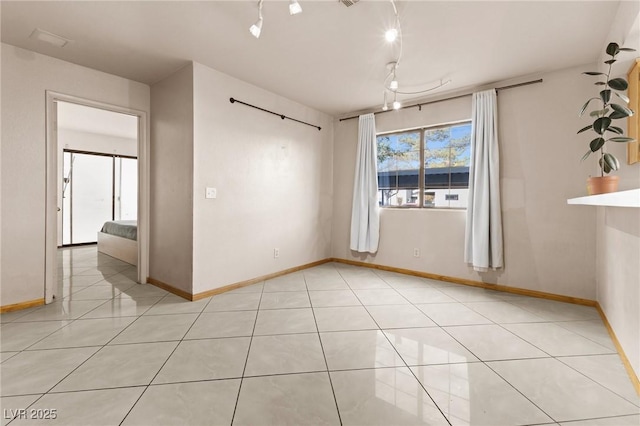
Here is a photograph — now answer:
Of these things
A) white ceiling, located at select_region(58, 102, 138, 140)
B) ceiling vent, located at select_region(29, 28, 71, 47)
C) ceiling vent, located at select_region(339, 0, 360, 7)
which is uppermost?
white ceiling, located at select_region(58, 102, 138, 140)

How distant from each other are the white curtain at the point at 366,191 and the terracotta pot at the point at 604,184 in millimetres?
2589

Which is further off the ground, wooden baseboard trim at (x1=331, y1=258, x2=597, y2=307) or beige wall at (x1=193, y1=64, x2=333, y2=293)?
beige wall at (x1=193, y1=64, x2=333, y2=293)

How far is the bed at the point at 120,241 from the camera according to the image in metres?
4.54

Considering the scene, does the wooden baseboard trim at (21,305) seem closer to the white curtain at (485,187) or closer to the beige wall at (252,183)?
the beige wall at (252,183)

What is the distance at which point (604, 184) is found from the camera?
190cm

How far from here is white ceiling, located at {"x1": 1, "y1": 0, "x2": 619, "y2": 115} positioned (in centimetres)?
207

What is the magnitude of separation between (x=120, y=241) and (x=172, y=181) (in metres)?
2.65

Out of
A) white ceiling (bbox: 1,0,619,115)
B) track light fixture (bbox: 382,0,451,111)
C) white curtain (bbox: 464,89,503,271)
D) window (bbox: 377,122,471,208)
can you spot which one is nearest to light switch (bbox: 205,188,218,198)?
white ceiling (bbox: 1,0,619,115)

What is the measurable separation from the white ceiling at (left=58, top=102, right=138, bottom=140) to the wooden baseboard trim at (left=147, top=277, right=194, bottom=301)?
3.04 meters

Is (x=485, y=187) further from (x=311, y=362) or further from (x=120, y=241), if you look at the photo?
(x=120, y=241)

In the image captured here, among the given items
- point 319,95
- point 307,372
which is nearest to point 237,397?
point 307,372

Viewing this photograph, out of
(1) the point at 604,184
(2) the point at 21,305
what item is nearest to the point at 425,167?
(1) the point at 604,184

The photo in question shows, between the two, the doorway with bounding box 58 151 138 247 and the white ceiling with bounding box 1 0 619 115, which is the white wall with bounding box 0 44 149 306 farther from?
the doorway with bounding box 58 151 138 247

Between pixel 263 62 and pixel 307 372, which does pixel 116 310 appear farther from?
pixel 263 62
